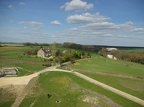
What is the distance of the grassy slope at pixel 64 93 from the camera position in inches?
789

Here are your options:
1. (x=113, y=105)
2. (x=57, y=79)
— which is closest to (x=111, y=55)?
(x=57, y=79)

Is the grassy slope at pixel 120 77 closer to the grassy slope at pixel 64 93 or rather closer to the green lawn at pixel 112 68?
the green lawn at pixel 112 68

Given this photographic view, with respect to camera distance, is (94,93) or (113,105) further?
(94,93)

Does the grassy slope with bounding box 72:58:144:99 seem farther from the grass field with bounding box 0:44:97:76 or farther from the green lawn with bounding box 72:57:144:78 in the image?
the grass field with bounding box 0:44:97:76

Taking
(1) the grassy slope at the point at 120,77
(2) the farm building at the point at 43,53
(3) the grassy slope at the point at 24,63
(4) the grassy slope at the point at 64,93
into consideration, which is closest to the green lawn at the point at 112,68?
(1) the grassy slope at the point at 120,77

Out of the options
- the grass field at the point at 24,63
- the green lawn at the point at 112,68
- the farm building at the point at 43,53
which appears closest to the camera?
the grass field at the point at 24,63

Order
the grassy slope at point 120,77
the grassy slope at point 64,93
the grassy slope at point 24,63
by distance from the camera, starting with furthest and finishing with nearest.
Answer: the grassy slope at point 24,63 < the grassy slope at point 120,77 < the grassy slope at point 64,93

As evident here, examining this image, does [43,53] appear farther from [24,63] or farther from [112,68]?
[112,68]

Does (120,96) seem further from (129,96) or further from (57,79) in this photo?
(57,79)

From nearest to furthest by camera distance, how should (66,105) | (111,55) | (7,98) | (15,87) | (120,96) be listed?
1. (66,105)
2. (7,98)
3. (120,96)
4. (15,87)
5. (111,55)

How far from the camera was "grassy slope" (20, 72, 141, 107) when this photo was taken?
20.0m

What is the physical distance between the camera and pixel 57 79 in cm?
3200

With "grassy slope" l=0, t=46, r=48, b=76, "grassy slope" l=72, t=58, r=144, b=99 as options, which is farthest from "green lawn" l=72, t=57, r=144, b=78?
"grassy slope" l=0, t=46, r=48, b=76

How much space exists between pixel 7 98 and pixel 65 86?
35.2 feet
